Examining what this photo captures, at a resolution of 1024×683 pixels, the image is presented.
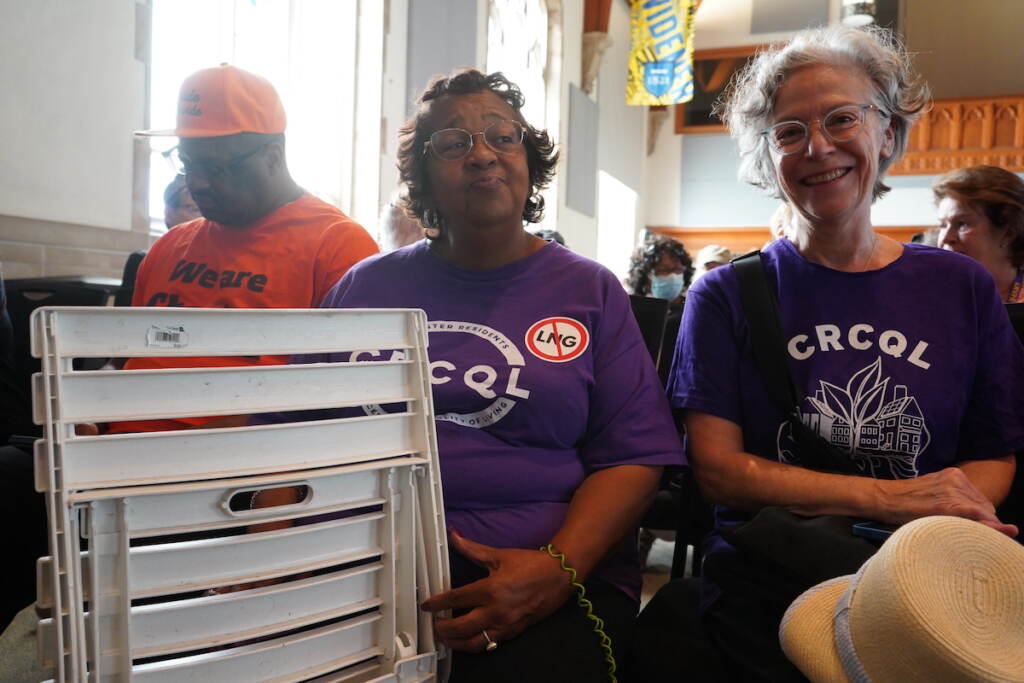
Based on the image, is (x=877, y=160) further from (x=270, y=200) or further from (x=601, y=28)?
(x=601, y=28)

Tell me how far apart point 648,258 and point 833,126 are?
3515mm

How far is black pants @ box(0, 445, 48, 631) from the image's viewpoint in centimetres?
155

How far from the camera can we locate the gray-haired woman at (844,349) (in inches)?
55.7

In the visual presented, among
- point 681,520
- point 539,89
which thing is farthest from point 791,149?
point 539,89

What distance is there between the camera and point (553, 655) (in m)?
1.22

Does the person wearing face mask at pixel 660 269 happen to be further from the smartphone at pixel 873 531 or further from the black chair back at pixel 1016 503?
the smartphone at pixel 873 531

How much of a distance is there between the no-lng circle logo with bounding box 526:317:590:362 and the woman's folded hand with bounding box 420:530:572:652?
371 mm

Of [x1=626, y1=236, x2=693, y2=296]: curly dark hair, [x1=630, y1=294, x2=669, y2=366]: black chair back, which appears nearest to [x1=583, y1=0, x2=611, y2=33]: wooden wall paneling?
[x1=626, y1=236, x2=693, y2=296]: curly dark hair

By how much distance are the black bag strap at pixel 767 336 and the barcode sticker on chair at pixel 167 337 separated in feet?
3.37

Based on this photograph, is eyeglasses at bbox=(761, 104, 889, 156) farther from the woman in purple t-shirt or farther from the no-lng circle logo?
the no-lng circle logo

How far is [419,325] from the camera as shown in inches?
42.6

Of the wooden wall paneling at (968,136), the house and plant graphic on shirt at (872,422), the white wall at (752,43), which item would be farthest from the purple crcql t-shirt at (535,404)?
the white wall at (752,43)

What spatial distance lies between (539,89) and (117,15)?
645 centimetres

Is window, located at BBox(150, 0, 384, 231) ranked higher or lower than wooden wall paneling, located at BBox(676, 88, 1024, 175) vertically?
lower
